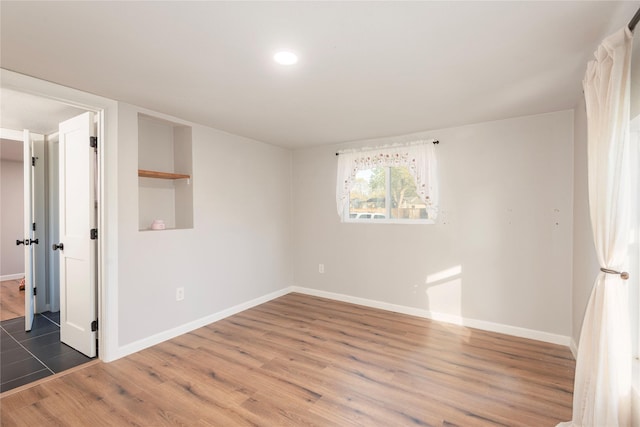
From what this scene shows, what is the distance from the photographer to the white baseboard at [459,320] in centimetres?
307

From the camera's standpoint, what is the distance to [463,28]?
1.62 metres

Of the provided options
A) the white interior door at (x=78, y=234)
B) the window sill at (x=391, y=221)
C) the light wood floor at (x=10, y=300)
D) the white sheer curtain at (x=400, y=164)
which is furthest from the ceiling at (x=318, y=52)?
the light wood floor at (x=10, y=300)

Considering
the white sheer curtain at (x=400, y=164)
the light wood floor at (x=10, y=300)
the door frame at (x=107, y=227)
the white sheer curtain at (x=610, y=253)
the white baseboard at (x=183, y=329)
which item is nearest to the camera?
the white sheer curtain at (x=610, y=253)

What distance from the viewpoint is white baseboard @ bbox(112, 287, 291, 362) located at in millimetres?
2806

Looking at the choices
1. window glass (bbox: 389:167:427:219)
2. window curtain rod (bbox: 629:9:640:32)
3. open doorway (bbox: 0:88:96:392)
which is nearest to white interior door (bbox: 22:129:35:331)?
open doorway (bbox: 0:88:96:392)

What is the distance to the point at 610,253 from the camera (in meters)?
1.61

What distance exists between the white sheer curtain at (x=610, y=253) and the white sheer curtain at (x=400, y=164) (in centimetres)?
198

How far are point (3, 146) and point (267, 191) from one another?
408 centimetres

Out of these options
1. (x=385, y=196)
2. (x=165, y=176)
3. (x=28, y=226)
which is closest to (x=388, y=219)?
(x=385, y=196)

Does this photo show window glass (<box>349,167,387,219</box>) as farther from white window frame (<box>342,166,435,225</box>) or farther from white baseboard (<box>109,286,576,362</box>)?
white baseboard (<box>109,286,576,362</box>)

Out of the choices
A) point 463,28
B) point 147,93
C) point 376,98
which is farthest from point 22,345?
point 463,28

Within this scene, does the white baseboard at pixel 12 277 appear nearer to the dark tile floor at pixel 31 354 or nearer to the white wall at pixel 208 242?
the dark tile floor at pixel 31 354

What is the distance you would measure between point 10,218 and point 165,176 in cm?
500

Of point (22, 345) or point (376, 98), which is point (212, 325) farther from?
point (376, 98)
